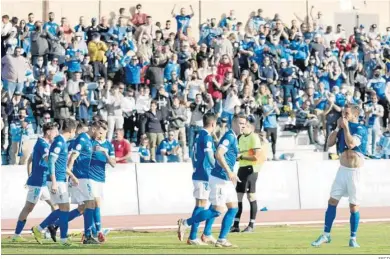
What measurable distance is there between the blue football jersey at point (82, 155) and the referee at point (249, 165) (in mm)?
3371

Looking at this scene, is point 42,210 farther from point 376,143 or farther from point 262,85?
point 376,143

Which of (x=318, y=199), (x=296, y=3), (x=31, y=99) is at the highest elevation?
(x=296, y=3)

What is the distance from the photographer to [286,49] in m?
34.4

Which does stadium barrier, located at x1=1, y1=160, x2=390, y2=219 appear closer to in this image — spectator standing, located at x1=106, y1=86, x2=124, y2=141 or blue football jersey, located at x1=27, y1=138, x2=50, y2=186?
spectator standing, located at x1=106, y1=86, x2=124, y2=141

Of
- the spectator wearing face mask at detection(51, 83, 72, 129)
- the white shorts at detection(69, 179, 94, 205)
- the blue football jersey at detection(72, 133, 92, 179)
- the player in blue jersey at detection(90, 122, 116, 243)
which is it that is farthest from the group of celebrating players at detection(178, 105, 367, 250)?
the spectator wearing face mask at detection(51, 83, 72, 129)

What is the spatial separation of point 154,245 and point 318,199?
10.5 m

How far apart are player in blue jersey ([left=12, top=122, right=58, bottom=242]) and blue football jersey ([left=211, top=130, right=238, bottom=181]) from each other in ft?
9.52

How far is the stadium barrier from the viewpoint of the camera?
26125mm

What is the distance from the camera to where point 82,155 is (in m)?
19.0

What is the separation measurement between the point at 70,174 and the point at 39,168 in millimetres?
724

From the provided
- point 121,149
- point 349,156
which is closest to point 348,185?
point 349,156

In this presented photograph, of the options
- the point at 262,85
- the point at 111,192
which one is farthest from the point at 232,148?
the point at 262,85

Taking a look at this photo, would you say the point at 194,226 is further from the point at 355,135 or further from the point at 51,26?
the point at 51,26

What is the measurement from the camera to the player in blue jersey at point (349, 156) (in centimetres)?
1747
